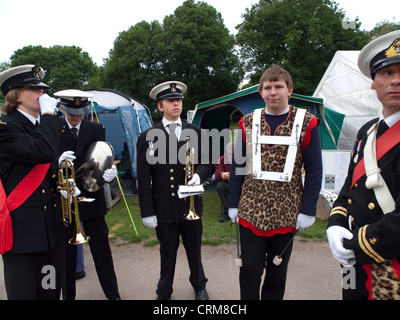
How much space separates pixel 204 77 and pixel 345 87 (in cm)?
1702

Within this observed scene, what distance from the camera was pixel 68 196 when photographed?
2.63 metres

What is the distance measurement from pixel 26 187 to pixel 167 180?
4.20 ft

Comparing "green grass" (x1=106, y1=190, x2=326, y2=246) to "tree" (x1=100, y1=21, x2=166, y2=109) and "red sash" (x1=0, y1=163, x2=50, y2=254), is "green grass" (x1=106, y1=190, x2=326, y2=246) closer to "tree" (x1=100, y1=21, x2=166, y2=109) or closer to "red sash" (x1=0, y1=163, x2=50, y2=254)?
"red sash" (x1=0, y1=163, x2=50, y2=254)

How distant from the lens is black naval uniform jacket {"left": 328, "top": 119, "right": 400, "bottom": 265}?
4.78 ft

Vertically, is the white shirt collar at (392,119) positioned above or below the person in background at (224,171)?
above

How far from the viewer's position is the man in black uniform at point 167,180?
3.07 meters

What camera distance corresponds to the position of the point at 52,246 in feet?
Result: 7.88

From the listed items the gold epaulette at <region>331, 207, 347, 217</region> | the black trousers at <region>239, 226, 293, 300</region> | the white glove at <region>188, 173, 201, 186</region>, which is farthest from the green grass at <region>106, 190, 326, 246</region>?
the gold epaulette at <region>331, 207, 347, 217</region>

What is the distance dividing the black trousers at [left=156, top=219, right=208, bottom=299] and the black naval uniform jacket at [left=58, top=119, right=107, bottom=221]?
26.4 inches

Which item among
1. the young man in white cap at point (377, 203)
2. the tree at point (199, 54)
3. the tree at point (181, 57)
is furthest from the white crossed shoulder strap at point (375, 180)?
the tree at point (181, 57)

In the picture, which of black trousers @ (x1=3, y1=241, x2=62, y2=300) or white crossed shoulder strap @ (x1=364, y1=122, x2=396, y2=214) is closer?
white crossed shoulder strap @ (x1=364, y1=122, x2=396, y2=214)

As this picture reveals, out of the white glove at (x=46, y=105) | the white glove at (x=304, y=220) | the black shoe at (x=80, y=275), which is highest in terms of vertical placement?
the white glove at (x=46, y=105)

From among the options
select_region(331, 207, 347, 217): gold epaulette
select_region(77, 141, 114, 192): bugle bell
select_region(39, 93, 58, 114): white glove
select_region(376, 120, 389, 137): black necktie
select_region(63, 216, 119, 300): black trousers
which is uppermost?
select_region(39, 93, 58, 114): white glove

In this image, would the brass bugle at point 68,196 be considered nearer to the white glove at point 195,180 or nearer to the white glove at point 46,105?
the white glove at point 46,105
